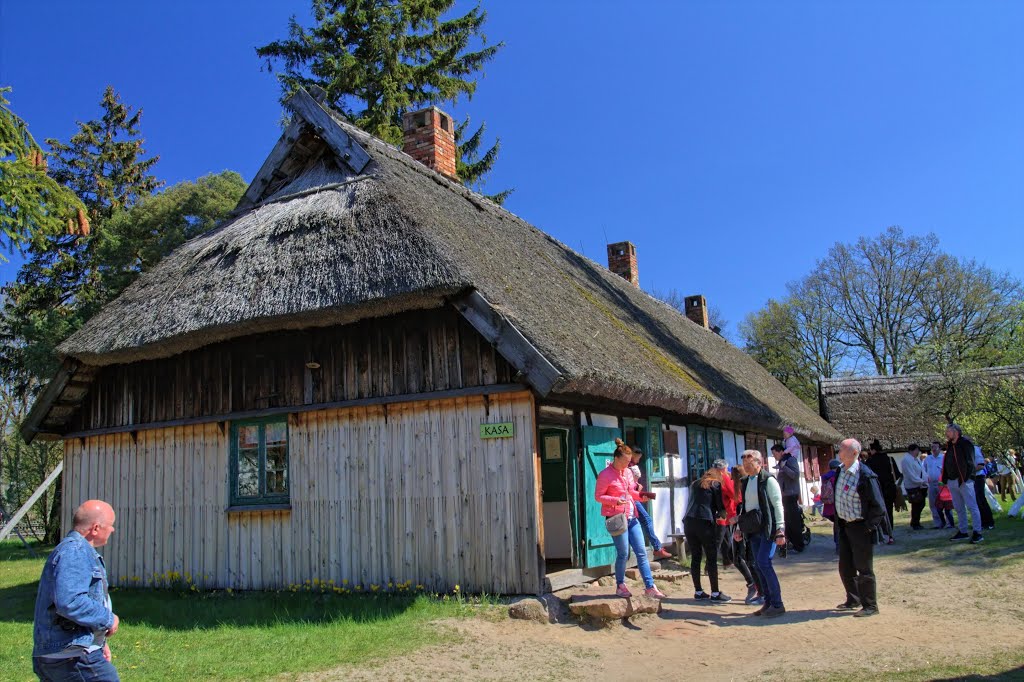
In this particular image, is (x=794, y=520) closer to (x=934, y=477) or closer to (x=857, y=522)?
(x=934, y=477)

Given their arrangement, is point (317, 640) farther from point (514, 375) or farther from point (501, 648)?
point (514, 375)

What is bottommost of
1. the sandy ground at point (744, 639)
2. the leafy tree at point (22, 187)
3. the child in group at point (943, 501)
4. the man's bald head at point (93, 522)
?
the sandy ground at point (744, 639)

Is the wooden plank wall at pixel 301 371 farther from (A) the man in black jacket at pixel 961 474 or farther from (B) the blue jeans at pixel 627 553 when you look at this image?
(A) the man in black jacket at pixel 961 474

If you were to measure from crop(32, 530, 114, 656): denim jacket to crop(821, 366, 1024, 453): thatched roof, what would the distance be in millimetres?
22416

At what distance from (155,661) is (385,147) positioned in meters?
8.07

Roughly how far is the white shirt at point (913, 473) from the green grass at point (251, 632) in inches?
377

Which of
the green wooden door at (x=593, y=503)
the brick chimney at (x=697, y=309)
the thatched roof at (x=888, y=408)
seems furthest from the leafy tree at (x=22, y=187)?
the thatched roof at (x=888, y=408)

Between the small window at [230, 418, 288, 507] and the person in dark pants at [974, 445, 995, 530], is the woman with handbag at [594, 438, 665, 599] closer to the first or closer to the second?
the small window at [230, 418, 288, 507]

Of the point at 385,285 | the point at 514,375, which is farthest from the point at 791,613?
the point at 385,285

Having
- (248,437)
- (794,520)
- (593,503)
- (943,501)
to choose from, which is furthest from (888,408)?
(248,437)

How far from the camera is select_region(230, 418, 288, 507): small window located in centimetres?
980

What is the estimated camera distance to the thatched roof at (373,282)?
28.1 feet

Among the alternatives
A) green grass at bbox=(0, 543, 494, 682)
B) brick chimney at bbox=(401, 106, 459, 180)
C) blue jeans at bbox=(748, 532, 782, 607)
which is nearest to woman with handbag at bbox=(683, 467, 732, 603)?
blue jeans at bbox=(748, 532, 782, 607)

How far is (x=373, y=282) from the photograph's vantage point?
343 inches
